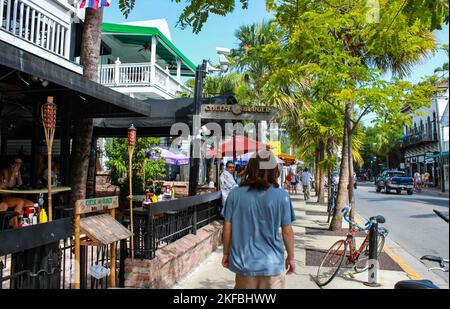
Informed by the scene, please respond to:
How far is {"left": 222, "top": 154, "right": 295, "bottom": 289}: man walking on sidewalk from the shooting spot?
3150 mm

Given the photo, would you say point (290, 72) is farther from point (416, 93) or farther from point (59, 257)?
point (59, 257)

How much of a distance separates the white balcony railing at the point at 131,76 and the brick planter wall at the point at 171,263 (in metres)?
10.3

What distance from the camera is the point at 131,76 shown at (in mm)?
16562

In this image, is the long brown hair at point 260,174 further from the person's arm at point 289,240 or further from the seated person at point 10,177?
the seated person at point 10,177

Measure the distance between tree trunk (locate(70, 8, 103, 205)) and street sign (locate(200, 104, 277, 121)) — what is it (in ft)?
7.85

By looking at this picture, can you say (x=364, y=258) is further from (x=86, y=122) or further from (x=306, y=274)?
(x=86, y=122)

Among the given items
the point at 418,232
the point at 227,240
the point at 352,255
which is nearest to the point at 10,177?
the point at 227,240

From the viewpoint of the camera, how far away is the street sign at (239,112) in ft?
26.4

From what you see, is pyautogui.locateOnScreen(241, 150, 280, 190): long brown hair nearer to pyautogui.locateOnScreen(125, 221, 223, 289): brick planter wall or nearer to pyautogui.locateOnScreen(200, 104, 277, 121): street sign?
pyautogui.locateOnScreen(125, 221, 223, 289): brick planter wall

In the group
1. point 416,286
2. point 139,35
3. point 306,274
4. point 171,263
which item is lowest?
point 306,274

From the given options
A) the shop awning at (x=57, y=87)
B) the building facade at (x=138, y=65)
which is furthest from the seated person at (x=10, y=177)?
the building facade at (x=138, y=65)

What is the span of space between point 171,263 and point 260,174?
2422 millimetres

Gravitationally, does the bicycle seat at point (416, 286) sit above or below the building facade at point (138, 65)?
below

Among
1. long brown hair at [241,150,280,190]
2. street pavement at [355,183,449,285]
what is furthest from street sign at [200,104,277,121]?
long brown hair at [241,150,280,190]
